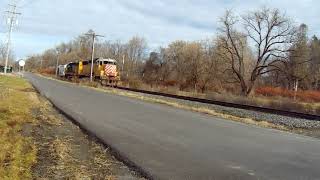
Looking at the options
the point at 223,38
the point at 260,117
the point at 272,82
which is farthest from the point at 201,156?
the point at 272,82

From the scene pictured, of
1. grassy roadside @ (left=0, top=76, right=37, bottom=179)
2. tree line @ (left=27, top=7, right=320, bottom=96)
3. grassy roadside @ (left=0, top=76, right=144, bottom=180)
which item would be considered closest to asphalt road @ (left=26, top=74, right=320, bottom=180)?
grassy roadside @ (left=0, top=76, right=144, bottom=180)

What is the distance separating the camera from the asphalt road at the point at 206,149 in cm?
857

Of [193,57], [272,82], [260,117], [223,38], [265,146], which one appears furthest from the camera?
[272,82]

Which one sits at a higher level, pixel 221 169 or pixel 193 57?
pixel 193 57

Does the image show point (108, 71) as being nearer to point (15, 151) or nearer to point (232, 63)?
point (232, 63)

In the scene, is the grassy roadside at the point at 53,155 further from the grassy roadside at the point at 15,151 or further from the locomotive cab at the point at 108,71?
the locomotive cab at the point at 108,71

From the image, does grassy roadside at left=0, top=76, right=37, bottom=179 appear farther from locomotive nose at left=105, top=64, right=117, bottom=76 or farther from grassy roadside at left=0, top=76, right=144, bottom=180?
locomotive nose at left=105, top=64, right=117, bottom=76

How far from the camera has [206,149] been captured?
36.6 feet

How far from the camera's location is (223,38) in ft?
207

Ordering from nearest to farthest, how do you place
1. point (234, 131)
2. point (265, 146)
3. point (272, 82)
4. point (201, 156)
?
point (201, 156), point (265, 146), point (234, 131), point (272, 82)

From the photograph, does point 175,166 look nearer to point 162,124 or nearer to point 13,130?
point 13,130

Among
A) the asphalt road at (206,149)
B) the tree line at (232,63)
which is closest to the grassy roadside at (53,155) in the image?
the asphalt road at (206,149)

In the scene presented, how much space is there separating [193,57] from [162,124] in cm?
5775

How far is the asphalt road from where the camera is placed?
8.57 meters
